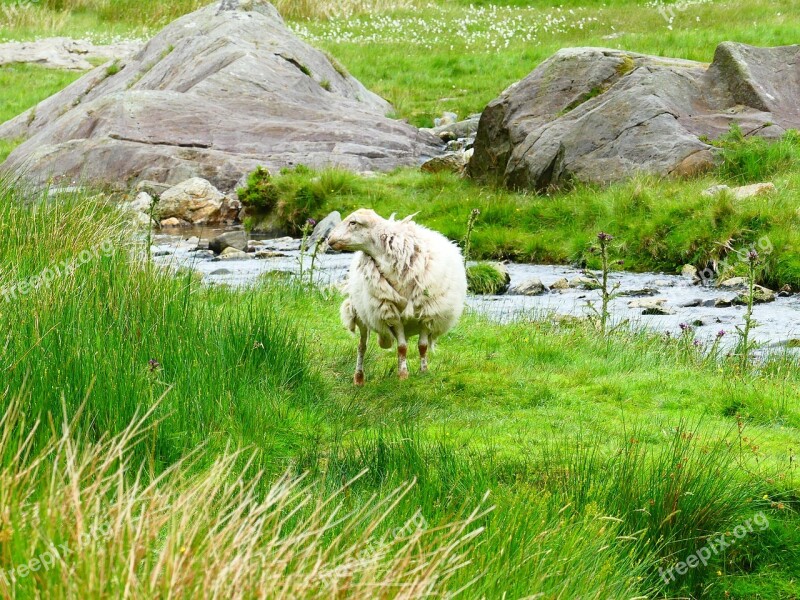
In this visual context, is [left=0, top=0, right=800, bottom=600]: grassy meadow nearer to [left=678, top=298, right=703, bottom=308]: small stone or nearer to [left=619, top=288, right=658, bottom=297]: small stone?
[left=678, top=298, right=703, bottom=308]: small stone

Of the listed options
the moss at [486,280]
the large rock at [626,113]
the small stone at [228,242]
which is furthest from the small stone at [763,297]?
the small stone at [228,242]

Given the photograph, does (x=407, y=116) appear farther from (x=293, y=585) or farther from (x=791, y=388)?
(x=293, y=585)

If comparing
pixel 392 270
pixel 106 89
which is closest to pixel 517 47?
pixel 106 89

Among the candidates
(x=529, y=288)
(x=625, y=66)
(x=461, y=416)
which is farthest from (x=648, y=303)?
(x=625, y=66)

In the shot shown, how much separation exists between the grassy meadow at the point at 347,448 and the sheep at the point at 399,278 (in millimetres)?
522

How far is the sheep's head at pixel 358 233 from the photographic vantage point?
8141 millimetres

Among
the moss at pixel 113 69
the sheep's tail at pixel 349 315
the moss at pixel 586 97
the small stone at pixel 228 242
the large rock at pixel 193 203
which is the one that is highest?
the moss at pixel 586 97

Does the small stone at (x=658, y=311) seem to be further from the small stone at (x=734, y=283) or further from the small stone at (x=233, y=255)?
the small stone at (x=233, y=255)

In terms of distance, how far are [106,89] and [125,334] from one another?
20391mm

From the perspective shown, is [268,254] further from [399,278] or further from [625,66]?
[625,66]

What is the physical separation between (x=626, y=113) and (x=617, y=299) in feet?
18.4

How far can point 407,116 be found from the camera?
26.8 m

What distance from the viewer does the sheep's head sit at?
8141 millimetres

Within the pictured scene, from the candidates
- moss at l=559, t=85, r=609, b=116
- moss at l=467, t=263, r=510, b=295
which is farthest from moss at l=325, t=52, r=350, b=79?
moss at l=467, t=263, r=510, b=295
